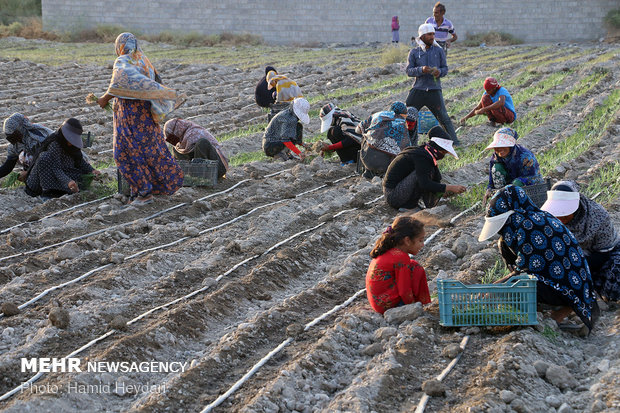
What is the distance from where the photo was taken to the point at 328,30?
2684 centimetres

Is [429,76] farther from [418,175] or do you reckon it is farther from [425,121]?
[418,175]

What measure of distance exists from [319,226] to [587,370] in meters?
2.95

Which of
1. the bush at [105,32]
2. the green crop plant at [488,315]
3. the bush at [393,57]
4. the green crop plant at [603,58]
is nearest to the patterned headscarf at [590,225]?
the green crop plant at [488,315]

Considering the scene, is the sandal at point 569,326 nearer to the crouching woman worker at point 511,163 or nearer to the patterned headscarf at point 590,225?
the patterned headscarf at point 590,225

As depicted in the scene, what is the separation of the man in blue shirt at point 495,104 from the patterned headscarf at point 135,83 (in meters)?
4.43

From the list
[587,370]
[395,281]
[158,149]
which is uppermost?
[158,149]

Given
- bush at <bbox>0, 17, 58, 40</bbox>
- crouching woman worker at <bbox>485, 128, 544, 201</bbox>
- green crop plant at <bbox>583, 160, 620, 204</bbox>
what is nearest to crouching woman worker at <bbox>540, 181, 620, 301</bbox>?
crouching woman worker at <bbox>485, 128, 544, 201</bbox>

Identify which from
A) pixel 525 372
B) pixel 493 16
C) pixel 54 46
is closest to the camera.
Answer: pixel 525 372

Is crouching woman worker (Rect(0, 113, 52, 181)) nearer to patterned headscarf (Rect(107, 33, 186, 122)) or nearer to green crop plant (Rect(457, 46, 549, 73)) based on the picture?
patterned headscarf (Rect(107, 33, 186, 122))

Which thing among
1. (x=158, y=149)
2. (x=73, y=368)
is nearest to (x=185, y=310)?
(x=73, y=368)

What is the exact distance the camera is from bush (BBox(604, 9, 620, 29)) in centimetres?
2559

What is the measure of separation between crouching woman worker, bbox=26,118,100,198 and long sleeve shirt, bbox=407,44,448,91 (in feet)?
12.6

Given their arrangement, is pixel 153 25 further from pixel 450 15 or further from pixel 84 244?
pixel 84 244

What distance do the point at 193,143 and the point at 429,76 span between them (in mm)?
2872
